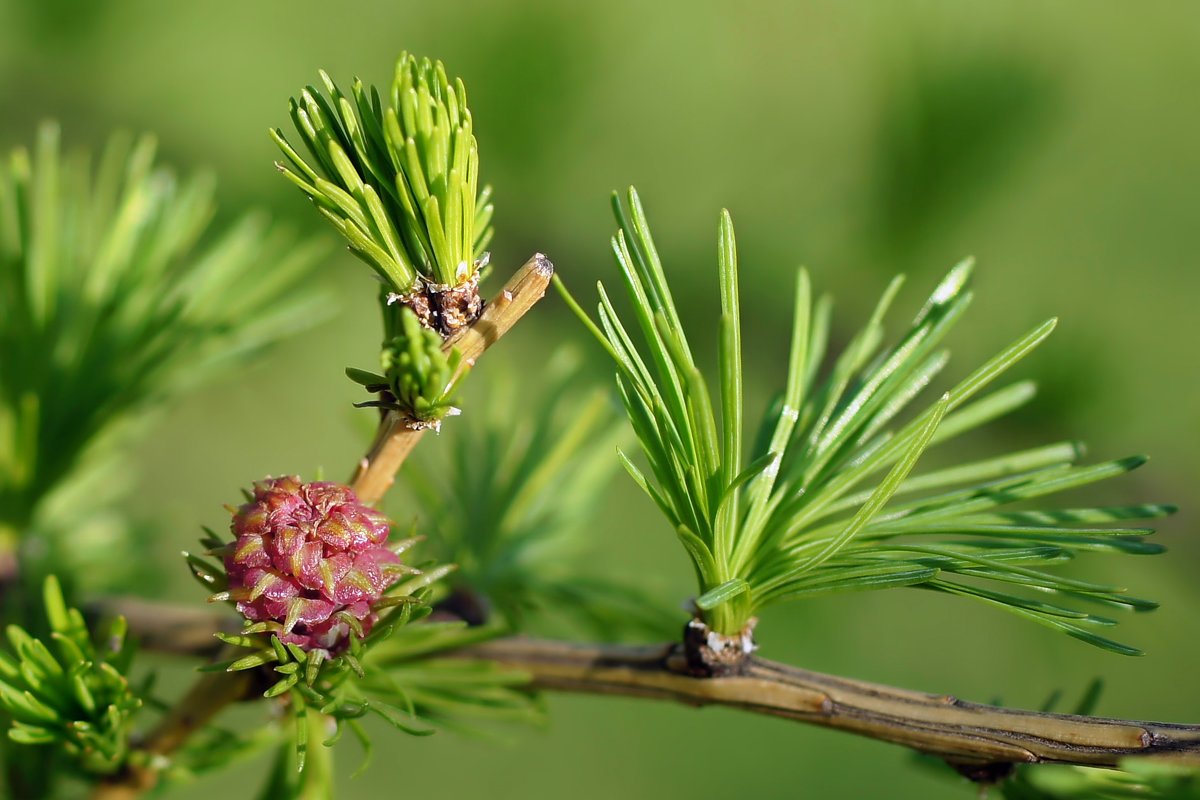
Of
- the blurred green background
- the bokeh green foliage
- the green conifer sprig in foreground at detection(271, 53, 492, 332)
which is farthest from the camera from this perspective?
the blurred green background

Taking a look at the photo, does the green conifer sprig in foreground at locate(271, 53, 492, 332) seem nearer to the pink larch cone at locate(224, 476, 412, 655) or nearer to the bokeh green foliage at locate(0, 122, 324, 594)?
the pink larch cone at locate(224, 476, 412, 655)

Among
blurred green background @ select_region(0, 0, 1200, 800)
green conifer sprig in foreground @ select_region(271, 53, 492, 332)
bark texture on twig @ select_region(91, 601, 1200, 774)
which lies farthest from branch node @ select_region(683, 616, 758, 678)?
blurred green background @ select_region(0, 0, 1200, 800)

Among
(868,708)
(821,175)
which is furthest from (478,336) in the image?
(821,175)

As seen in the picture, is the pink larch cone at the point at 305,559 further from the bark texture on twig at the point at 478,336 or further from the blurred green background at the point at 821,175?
the blurred green background at the point at 821,175

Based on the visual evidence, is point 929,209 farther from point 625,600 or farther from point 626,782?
point 626,782

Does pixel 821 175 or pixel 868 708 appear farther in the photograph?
pixel 821 175

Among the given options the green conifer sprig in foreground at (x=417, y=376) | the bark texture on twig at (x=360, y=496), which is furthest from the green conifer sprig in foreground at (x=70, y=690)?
the green conifer sprig in foreground at (x=417, y=376)

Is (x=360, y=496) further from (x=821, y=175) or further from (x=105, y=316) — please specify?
(x=821, y=175)
